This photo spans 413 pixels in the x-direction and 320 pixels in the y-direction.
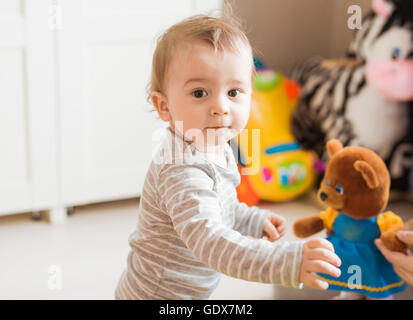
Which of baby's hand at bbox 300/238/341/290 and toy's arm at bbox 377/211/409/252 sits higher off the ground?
baby's hand at bbox 300/238/341/290

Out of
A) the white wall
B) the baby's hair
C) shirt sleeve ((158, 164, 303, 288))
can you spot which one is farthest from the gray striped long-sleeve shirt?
the white wall

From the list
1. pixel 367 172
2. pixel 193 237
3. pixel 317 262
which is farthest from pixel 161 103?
pixel 367 172

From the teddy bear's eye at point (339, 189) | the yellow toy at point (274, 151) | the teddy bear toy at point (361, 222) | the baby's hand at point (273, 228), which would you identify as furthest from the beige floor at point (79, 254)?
the baby's hand at point (273, 228)

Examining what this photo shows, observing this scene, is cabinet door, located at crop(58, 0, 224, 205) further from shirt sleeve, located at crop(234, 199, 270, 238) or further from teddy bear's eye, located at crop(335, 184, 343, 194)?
shirt sleeve, located at crop(234, 199, 270, 238)

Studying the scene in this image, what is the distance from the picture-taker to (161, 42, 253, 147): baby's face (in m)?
0.82

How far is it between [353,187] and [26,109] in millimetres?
1016

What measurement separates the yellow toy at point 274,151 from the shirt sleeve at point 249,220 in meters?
0.93

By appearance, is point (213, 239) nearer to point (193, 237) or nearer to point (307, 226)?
point (193, 237)

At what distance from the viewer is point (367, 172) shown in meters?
1.15

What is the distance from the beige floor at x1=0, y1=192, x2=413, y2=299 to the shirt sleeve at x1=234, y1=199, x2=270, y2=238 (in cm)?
41
